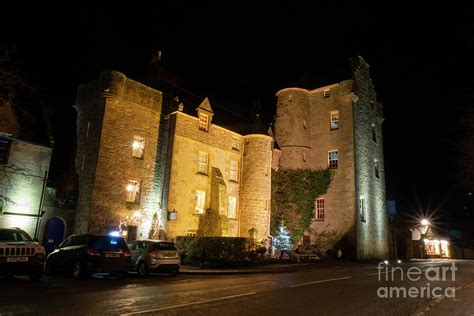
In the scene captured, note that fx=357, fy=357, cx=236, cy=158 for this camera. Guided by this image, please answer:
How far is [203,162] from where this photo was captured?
1046 inches

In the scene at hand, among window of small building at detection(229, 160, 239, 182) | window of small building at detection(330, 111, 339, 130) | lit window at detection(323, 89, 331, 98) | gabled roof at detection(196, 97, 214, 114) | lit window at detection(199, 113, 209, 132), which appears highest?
lit window at detection(323, 89, 331, 98)

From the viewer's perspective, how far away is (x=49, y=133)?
850 inches

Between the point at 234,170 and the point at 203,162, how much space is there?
3.22 meters

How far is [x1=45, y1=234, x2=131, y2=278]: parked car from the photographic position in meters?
12.8

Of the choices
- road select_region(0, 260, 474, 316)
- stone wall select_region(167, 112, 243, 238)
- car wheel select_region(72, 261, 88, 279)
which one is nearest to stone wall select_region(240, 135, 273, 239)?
stone wall select_region(167, 112, 243, 238)

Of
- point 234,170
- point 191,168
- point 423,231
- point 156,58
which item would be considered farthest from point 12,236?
point 423,231

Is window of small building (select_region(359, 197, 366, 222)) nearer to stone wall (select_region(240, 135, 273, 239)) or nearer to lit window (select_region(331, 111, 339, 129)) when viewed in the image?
lit window (select_region(331, 111, 339, 129))

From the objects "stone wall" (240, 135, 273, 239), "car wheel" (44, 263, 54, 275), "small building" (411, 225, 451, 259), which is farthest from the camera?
"small building" (411, 225, 451, 259)

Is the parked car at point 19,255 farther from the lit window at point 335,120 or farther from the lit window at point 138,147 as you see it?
the lit window at point 335,120

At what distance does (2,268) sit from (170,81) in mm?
22060

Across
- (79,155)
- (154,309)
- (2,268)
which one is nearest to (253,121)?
(79,155)

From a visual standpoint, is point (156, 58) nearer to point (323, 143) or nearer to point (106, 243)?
point (323, 143)

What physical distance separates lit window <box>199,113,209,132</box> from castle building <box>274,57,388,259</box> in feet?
29.5

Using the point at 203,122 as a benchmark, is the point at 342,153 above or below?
below
